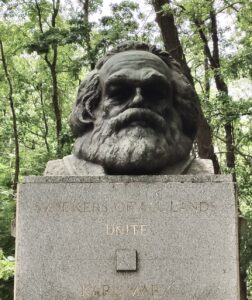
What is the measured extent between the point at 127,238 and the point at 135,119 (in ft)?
3.63

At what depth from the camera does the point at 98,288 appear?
491 cm

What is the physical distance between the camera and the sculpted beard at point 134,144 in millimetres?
5379

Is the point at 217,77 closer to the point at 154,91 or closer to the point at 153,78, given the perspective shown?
the point at 154,91

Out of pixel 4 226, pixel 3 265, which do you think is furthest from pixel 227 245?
pixel 4 226

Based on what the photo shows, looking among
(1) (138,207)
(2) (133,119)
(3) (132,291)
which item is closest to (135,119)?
(2) (133,119)

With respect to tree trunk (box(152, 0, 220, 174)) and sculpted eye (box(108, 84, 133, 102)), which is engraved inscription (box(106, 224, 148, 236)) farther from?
tree trunk (box(152, 0, 220, 174))

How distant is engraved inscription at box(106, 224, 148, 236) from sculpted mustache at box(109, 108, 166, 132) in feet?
3.14

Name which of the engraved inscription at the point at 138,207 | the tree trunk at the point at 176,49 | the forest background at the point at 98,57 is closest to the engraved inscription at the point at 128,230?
the engraved inscription at the point at 138,207

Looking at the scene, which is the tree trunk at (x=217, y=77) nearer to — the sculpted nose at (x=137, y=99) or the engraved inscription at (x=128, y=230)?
the sculpted nose at (x=137, y=99)

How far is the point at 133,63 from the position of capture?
5.82 m

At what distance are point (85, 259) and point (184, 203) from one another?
89 cm

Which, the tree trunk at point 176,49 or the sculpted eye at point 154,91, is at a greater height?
the tree trunk at point 176,49

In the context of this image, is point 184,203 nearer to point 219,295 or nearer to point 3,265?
point 219,295

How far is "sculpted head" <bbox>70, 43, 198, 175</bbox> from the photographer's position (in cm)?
544
